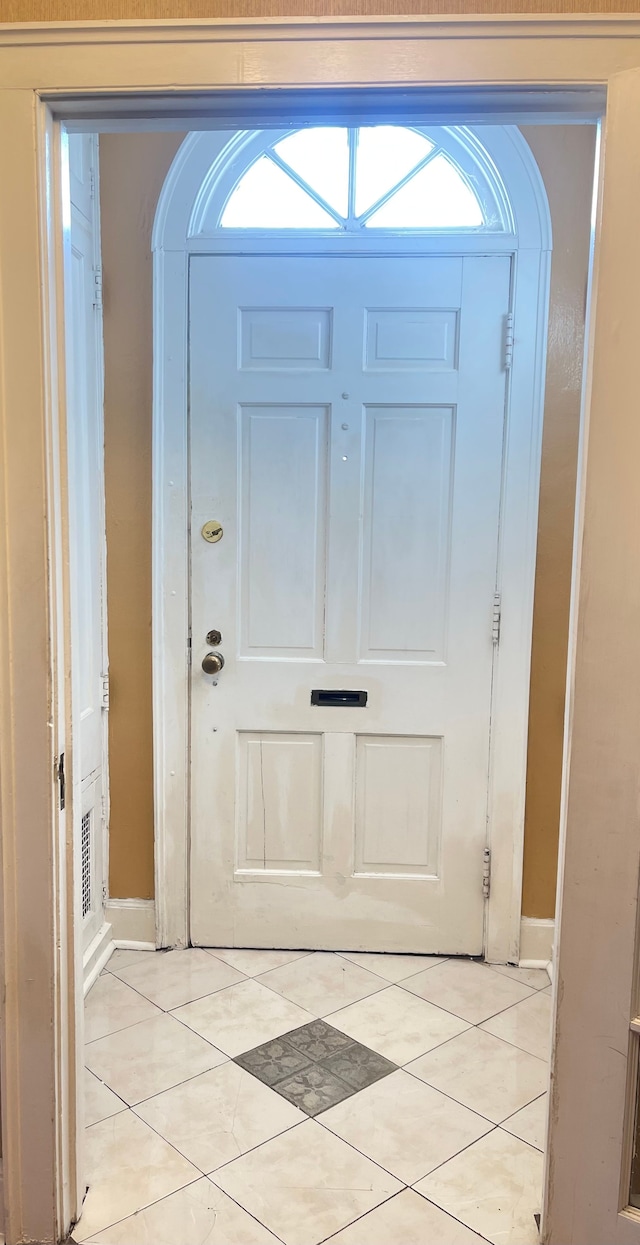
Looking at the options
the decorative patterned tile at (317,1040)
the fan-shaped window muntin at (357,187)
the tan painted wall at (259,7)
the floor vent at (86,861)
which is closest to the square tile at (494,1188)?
the decorative patterned tile at (317,1040)

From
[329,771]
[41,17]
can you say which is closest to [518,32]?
[41,17]

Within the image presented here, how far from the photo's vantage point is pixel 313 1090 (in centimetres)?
211

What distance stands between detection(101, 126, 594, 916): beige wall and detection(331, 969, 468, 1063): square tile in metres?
0.49

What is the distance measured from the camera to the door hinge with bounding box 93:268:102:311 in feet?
8.32

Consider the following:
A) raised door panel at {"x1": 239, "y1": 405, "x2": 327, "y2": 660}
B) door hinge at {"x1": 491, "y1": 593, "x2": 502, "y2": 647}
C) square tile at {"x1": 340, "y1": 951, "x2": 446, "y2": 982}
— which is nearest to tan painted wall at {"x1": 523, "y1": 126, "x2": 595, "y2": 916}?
door hinge at {"x1": 491, "y1": 593, "x2": 502, "y2": 647}

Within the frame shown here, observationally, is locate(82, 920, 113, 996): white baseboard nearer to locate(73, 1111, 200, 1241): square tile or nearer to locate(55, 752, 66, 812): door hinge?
locate(73, 1111, 200, 1241): square tile

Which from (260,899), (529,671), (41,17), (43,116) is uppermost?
(41,17)

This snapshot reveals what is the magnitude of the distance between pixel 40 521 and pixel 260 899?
66.6 inches

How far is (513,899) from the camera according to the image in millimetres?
2705

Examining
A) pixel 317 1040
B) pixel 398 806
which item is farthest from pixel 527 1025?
pixel 398 806

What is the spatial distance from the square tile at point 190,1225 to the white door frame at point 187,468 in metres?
1.06

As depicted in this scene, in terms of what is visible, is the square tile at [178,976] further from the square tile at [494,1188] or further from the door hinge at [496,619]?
the door hinge at [496,619]

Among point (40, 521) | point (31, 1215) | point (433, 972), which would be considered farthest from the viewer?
point (433, 972)

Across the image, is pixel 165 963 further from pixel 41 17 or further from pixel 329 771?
pixel 41 17
